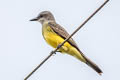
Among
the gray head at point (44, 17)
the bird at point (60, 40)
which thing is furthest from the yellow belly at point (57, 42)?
the gray head at point (44, 17)

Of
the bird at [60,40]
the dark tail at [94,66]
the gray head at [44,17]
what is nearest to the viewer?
the dark tail at [94,66]

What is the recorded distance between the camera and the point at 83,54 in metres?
8.08

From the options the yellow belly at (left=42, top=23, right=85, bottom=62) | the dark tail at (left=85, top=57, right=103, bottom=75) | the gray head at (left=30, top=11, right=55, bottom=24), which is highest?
the gray head at (left=30, top=11, right=55, bottom=24)

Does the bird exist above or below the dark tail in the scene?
above

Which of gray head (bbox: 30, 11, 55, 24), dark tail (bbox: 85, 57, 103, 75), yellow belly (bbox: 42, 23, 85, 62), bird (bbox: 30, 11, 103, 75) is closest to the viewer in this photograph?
dark tail (bbox: 85, 57, 103, 75)

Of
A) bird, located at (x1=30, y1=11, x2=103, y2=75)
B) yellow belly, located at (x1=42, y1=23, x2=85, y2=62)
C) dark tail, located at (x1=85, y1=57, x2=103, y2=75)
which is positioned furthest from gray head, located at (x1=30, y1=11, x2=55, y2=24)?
dark tail, located at (x1=85, y1=57, x2=103, y2=75)

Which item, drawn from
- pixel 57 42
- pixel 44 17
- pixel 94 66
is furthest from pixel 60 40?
pixel 44 17

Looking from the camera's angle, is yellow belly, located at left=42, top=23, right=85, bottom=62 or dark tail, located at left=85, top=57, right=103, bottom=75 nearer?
dark tail, located at left=85, top=57, right=103, bottom=75

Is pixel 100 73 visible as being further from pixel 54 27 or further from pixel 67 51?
pixel 54 27

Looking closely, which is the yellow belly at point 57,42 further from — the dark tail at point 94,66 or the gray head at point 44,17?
the gray head at point 44,17

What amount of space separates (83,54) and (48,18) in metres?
1.94

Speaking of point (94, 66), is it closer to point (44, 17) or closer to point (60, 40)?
point (60, 40)

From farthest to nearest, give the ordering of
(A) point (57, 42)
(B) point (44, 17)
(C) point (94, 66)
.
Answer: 1. (B) point (44, 17)
2. (A) point (57, 42)
3. (C) point (94, 66)

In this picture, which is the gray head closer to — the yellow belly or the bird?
the bird
